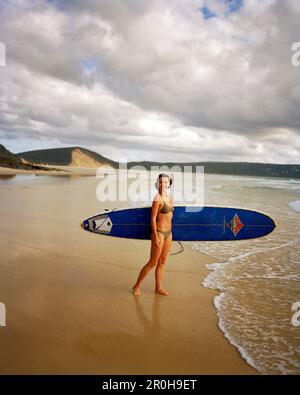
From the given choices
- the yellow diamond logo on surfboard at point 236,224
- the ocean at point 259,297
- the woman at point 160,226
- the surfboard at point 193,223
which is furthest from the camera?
the yellow diamond logo on surfboard at point 236,224

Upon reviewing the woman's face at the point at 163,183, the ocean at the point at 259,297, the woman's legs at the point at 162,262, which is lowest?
the ocean at the point at 259,297

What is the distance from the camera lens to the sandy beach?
2613 mm

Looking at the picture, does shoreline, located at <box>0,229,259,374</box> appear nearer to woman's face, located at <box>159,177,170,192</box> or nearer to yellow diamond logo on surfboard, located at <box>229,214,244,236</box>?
yellow diamond logo on surfboard, located at <box>229,214,244,236</box>

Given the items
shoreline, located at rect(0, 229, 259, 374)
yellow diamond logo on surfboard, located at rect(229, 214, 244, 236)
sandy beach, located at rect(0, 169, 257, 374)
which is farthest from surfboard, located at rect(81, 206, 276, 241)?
shoreline, located at rect(0, 229, 259, 374)

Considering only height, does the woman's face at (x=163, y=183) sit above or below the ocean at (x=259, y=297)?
above

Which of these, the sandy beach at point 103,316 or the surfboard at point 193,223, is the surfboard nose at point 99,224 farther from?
the sandy beach at point 103,316

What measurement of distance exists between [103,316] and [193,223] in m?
2.97

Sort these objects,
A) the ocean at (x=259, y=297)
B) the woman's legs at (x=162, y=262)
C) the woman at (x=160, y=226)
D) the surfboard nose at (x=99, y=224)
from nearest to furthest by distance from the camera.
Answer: the ocean at (x=259, y=297) → the woman at (x=160, y=226) → the woman's legs at (x=162, y=262) → the surfboard nose at (x=99, y=224)

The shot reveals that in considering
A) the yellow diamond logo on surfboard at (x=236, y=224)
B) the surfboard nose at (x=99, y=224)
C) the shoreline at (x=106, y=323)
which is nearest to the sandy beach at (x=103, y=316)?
the shoreline at (x=106, y=323)

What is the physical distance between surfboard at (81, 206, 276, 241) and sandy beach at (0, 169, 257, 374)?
516 millimetres

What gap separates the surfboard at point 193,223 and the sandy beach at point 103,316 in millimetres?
516

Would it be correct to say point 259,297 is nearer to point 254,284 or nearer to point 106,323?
point 254,284

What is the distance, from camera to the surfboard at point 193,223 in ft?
18.5
